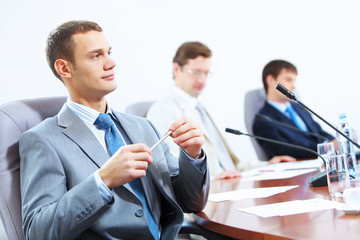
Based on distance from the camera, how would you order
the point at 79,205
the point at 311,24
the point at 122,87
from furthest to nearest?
the point at 311,24 → the point at 122,87 → the point at 79,205

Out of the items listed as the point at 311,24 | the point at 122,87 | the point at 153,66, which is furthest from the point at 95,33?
the point at 311,24

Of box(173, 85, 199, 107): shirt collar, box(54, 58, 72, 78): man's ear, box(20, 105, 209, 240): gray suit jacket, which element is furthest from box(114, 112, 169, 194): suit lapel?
box(173, 85, 199, 107): shirt collar

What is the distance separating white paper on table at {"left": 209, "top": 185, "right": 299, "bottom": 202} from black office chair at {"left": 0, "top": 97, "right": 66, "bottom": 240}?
71 cm

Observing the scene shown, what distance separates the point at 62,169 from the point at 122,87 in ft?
6.11

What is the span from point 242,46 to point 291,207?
3127mm

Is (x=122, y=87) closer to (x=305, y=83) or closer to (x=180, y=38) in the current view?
(x=180, y=38)

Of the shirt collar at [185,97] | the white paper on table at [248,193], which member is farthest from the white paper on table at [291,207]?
the shirt collar at [185,97]

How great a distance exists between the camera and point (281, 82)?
11.0 ft

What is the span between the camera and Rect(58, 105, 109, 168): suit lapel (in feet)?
4.26

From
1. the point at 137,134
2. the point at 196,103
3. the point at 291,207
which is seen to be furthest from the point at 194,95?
the point at 291,207

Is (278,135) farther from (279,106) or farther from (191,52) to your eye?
(191,52)

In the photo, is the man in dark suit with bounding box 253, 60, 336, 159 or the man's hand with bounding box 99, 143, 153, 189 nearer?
the man's hand with bounding box 99, 143, 153, 189

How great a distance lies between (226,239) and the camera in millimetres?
1312

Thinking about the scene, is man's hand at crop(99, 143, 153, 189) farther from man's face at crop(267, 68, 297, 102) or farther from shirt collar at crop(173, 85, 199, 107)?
man's face at crop(267, 68, 297, 102)
